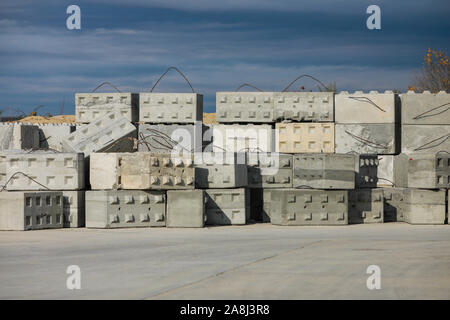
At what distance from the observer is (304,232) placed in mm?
12984

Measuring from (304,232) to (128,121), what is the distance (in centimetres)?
470

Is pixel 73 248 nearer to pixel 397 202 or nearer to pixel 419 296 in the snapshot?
pixel 419 296

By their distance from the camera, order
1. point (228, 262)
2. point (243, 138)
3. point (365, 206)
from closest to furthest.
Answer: point (228, 262), point (365, 206), point (243, 138)

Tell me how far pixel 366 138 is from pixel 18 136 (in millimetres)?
8043

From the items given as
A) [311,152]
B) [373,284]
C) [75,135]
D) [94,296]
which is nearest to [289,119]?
[311,152]

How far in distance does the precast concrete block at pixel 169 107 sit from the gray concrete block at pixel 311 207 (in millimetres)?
3293

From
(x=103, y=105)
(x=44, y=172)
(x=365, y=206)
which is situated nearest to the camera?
(x=44, y=172)

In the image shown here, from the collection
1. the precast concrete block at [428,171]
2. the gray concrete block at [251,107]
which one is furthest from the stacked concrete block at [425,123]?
the gray concrete block at [251,107]

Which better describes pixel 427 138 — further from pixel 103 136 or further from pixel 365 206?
pixel 103 136

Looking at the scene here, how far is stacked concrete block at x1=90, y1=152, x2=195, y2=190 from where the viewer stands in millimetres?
13414

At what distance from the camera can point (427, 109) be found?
16.1m

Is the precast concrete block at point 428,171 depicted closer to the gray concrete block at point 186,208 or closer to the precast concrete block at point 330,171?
the precast concrete block at point 330,171

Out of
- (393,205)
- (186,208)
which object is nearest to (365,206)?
(393,205)

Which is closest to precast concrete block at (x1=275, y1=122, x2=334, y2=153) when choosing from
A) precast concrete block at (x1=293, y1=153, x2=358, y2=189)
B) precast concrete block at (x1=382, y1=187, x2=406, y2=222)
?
precast concrete block at (x1=293, y1=153, x2=358, y2=189)
